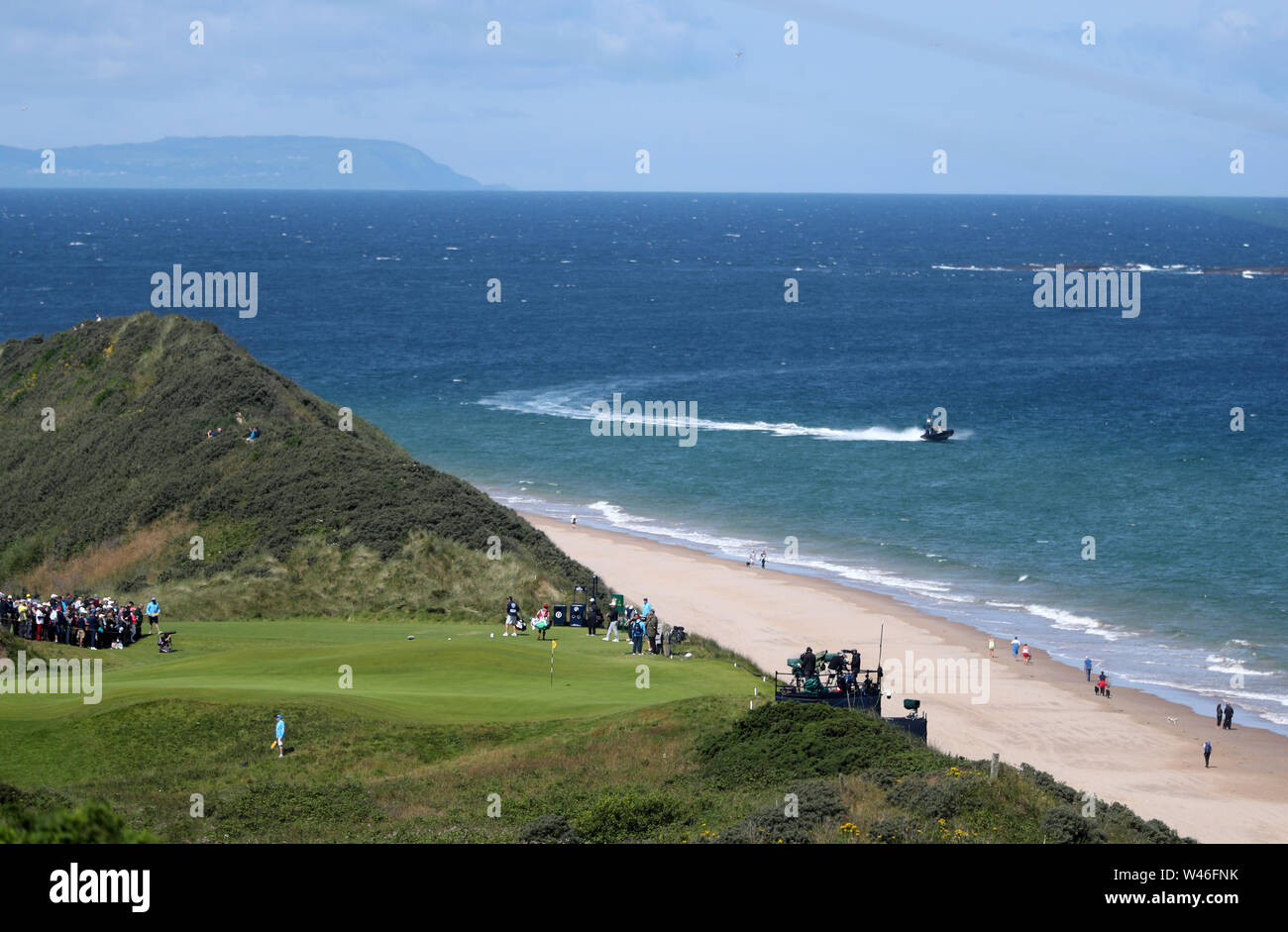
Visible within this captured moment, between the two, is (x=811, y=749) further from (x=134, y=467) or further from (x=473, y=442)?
(x=473, y=442)

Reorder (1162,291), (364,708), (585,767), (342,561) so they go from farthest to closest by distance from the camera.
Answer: (1162,291) < (342,561) < (364,708) < (585,767)

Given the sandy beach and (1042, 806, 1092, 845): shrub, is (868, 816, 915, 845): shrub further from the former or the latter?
the sandy beach

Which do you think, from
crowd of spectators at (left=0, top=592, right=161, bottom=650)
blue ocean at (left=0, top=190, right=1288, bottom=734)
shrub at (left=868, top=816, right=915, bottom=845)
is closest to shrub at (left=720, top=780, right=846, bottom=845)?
shrub at (left=868, top=816, right=915, bottom=845)

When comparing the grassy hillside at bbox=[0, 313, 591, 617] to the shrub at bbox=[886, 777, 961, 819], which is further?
the grassy hillside at bbox=[0, 313, 591, 617]

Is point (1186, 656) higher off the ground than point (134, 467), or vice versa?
point (134, 467)
